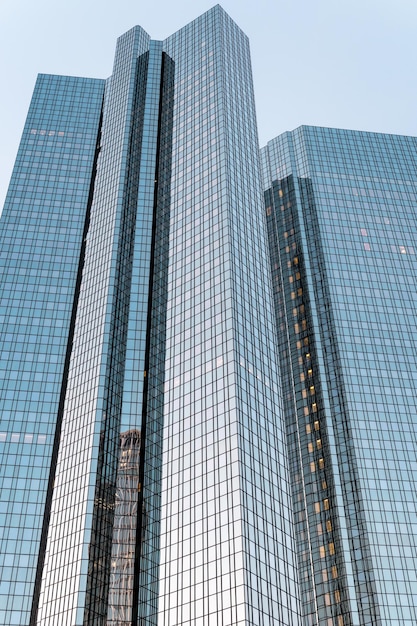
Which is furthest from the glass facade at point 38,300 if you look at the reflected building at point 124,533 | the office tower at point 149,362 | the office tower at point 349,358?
the office tower at point 349,358

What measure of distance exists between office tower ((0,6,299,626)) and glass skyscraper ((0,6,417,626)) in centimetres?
39

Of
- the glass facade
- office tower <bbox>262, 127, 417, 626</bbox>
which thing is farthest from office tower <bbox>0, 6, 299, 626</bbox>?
office tower <bbox>262, 127, 417, 626</bbox>

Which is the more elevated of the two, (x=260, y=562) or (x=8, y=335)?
(x=8, y=335)

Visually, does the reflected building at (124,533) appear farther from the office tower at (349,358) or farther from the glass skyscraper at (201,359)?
the office tower at (349,358)

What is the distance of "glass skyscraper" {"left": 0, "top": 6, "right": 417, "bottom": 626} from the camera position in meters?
95.0

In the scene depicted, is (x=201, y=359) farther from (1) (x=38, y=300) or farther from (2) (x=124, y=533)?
(1) (x=38, y=300)

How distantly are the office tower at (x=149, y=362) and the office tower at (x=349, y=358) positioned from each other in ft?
93.3

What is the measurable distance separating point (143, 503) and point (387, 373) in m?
55.0

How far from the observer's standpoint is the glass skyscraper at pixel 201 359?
95.0 m

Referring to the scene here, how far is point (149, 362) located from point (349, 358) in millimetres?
40783

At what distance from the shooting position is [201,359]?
344 feet

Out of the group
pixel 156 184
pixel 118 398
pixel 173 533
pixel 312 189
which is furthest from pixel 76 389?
pixel 312 189

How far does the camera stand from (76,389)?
119938 millimetres

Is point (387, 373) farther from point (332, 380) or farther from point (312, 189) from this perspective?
point (312, 189)
